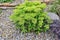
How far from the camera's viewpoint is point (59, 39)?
12.6 feet

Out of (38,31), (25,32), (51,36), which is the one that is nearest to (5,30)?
(25,32)

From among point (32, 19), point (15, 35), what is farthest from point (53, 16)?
point (15, 35)

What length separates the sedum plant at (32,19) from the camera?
393 centimetres

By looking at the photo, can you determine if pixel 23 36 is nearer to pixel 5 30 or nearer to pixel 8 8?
pixel 5 30

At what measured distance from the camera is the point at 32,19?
392 centimetres

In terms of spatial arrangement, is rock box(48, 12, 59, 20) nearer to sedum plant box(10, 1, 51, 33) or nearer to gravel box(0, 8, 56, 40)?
sedum plant box(10, 1, 51, 33)

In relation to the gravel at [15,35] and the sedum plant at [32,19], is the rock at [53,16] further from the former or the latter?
the gravel at [15,35]

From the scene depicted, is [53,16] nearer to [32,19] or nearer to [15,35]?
[32,19]

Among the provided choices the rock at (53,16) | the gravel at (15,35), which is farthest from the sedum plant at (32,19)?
the rock at (53,16)

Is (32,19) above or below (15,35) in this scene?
above

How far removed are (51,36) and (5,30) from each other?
101cm

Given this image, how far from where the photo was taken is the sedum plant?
3934mm

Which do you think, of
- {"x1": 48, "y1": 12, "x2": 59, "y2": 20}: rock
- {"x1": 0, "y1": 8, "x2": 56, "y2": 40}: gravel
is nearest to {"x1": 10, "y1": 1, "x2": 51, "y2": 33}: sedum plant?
{"x1": 0, "y1": 8, "x2": 56, "y2": 40}: gravel

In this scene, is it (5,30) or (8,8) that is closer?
(5,30)
